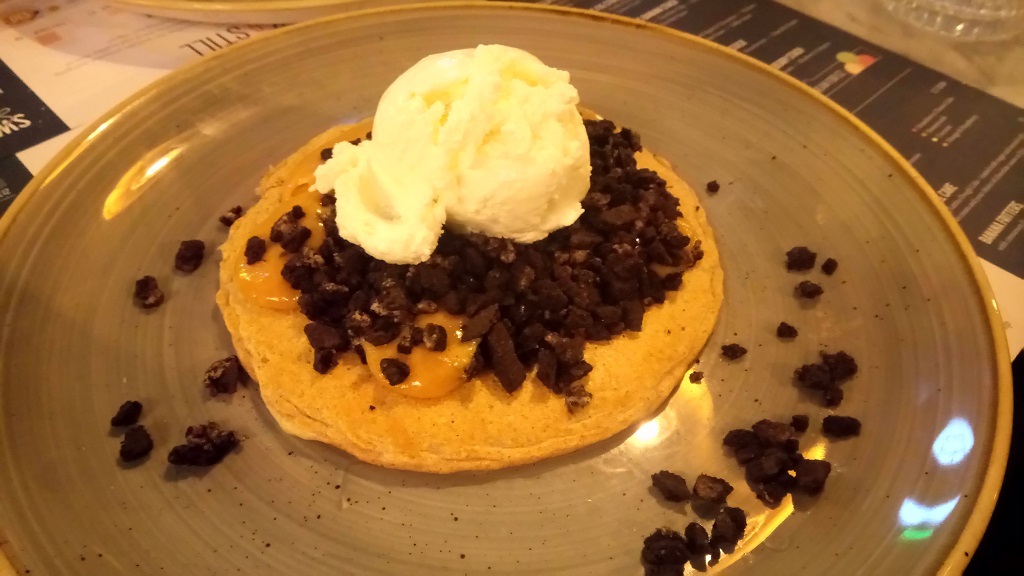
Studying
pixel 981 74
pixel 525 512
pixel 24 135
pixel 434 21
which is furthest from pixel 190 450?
pixel 981 74

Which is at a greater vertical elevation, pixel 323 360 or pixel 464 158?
pixel 464 158

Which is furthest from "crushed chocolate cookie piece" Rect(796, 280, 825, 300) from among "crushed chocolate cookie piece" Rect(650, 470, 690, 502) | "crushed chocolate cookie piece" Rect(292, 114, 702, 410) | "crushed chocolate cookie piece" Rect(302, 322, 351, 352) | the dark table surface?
"crushed chocolate cookie piece" Rect(302, 322, 351, 352)

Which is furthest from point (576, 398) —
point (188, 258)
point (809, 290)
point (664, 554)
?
point (188, 258)

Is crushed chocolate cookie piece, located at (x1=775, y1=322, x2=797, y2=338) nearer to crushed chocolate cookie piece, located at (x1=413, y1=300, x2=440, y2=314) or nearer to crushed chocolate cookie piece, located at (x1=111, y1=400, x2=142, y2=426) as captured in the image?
crushed chocolate cookie piece, located at (x1=413, y1=300, x2=440, y2=314)

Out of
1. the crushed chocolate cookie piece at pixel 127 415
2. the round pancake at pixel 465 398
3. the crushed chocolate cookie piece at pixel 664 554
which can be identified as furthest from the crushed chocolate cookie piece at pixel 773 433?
the crushed chocolate cookie piece at pixel 127 415

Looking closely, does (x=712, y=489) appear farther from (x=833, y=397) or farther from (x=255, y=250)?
(x=255, y=250)

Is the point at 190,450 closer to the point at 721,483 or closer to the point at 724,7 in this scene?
the point at 721,483
